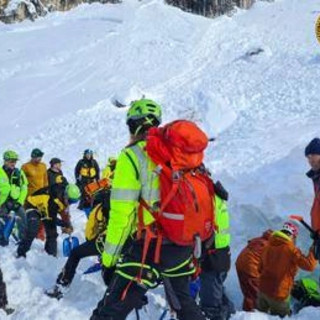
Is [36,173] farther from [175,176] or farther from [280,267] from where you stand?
[175,176]

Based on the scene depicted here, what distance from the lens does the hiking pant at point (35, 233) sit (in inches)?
357

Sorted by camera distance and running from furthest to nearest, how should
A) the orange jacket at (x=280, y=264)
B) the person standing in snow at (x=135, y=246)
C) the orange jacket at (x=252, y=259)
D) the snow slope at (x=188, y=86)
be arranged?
1. the snow slope at (x=188, y=86)
2. the orange jacket at (x=252, y=259)
3. the orange jacket at (x=280, y=264)
4. the person standing in snow at (x=135, y=246)

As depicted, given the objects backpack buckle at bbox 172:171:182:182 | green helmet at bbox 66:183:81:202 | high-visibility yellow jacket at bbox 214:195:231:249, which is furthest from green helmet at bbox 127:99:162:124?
green helmet at bbox 66:183:81:202

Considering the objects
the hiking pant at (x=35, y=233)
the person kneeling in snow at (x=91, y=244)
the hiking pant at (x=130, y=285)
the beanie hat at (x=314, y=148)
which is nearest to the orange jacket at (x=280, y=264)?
the beanie hat at (x=314, y=148)

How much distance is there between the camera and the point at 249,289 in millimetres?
7895

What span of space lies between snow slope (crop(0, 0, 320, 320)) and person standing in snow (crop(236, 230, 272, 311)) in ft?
3.83

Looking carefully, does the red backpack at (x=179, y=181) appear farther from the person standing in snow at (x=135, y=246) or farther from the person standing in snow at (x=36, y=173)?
the person standing in snow at (x=36, y=173)

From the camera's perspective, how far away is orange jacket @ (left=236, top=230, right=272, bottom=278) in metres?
7.74

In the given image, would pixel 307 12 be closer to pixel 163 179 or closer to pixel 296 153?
pixel 296 153

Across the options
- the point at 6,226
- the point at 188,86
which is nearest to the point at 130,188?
the point at 6,226

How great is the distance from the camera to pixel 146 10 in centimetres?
3216

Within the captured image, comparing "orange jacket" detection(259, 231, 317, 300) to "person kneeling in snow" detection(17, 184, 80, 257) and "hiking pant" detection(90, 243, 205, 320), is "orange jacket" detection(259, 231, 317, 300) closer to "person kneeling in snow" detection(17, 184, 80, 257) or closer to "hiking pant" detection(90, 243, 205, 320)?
"hiking pant" detection(90, 243, 205, 320)

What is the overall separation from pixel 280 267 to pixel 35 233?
150 inches

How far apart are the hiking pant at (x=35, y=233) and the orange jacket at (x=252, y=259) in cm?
308
